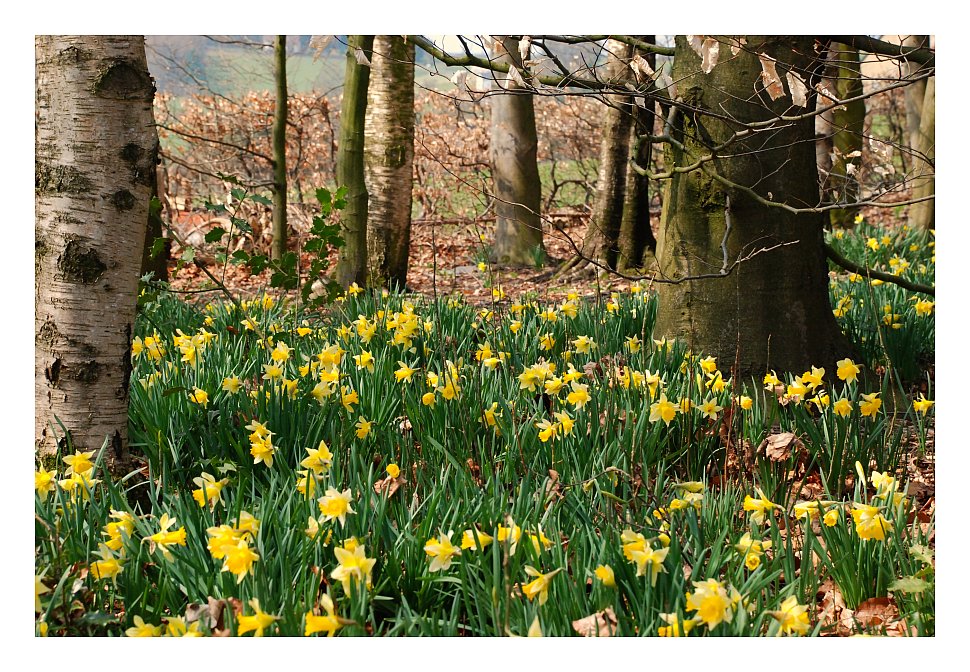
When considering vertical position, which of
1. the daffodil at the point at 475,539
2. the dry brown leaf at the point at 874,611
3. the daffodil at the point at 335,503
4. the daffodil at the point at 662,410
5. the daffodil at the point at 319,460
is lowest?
the dry brown leaf at the point at 874,611

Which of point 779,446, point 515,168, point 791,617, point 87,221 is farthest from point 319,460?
point 515,168

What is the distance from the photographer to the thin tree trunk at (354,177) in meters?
5.99

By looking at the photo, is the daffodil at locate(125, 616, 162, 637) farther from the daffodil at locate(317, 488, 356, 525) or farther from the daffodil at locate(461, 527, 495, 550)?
the daffodil at locate(461, 527, 495, 550)

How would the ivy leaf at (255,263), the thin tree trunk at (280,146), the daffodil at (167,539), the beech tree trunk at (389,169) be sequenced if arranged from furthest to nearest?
the thin tree trunk at (280,146) < the beech tree trunk at (389,169) < the ivy leaf at (255,263) < the daffodil at (167,539)

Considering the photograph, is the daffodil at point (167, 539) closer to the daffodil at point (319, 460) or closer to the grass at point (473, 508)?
the grass at point (473, 508)

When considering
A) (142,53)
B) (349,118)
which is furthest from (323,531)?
(349,118)

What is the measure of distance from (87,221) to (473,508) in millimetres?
1247

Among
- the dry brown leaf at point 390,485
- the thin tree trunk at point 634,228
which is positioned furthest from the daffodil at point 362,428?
the thin tree trunk at point 634,228

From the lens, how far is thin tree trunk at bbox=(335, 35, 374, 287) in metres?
5.99

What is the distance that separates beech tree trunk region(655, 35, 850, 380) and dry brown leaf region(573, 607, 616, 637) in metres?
1.92

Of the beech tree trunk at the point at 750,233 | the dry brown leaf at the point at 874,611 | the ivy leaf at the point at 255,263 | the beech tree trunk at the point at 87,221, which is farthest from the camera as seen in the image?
the ivy leaf at the point at 255,263

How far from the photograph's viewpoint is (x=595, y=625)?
5.08 ft

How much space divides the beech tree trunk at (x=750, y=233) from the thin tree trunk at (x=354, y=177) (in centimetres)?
300

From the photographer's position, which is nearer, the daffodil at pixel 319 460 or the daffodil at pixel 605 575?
the daffodil at pixel 605 575
